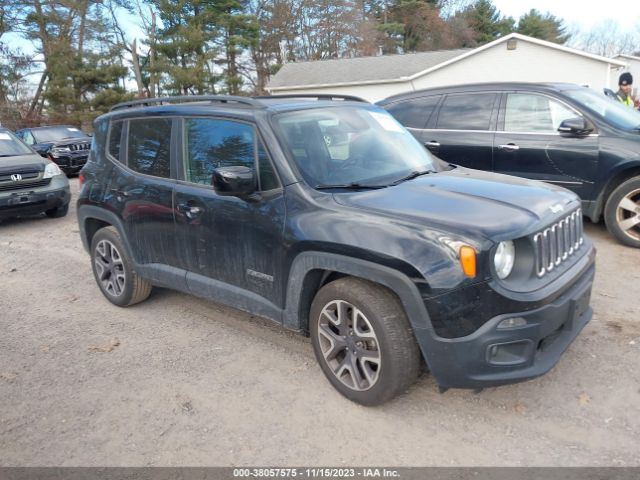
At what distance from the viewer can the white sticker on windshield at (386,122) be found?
426 centimetres

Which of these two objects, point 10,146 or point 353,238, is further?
point 10,146

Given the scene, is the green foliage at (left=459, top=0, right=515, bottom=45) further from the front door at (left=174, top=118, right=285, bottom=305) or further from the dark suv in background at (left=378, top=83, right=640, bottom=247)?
the front door at (left=174, top=118, right=285, bottom=305)

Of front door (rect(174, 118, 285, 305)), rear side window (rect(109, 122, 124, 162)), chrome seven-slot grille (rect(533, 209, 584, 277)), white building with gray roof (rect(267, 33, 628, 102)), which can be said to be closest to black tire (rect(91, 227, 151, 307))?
rear side window (rect(109, 122, 124, 162))

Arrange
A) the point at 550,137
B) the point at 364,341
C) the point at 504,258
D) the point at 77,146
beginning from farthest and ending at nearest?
the point at 77,146
the point at 550,137
the point at 364,341
the point at 504,258

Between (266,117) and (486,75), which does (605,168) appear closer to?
(266,117)

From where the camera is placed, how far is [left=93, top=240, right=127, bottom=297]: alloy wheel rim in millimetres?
→ 4918

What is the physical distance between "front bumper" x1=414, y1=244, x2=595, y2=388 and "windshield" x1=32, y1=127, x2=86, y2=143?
15176 millimetres

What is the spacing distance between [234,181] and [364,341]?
4.23ft

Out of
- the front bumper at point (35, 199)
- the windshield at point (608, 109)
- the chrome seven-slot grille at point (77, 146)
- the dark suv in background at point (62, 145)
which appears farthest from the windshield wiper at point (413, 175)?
the chrome seven-slot grille at point (77, 146)

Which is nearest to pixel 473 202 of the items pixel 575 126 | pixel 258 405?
pixel 258 405

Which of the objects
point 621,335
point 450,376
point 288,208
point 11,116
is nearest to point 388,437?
point 450,376

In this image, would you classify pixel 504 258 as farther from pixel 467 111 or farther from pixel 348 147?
pixel 467 111

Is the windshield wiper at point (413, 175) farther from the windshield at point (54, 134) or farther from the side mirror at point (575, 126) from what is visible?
the windshield at point (54, 134)

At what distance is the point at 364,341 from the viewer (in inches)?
123
